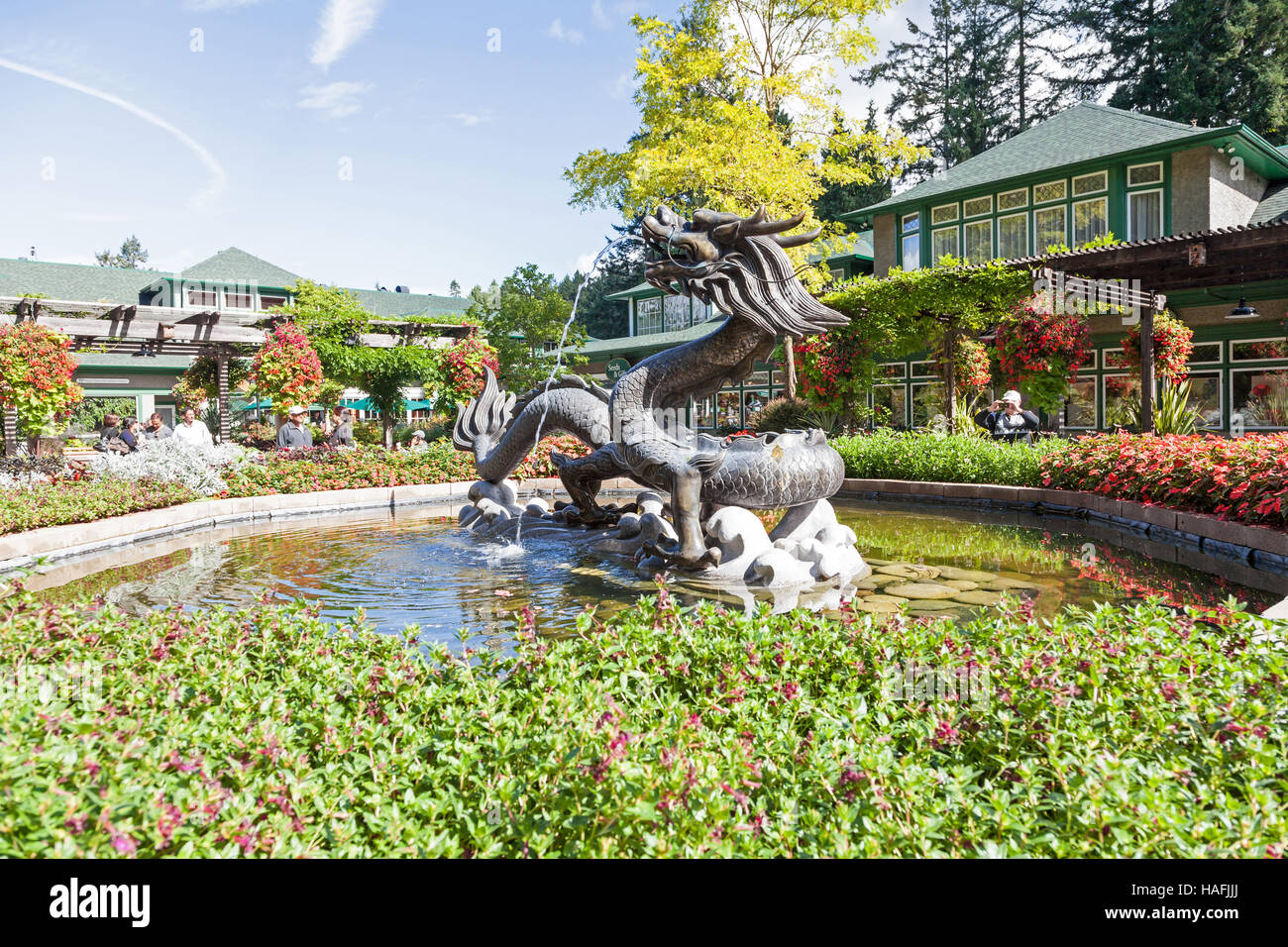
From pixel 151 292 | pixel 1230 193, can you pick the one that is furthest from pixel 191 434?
pixel 151 292

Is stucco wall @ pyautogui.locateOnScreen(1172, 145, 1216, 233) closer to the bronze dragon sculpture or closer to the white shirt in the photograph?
the bronze dragon sculpture

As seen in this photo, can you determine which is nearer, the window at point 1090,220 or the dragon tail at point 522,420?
the dragon tail at point 522,420

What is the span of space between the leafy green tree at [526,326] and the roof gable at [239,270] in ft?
60.2

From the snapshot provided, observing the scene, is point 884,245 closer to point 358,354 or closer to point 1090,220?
point 1090,220

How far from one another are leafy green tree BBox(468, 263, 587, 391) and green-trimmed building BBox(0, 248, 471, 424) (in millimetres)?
7402

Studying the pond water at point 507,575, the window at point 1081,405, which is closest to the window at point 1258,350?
the window at point 1081,405

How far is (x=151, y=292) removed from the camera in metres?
38.8

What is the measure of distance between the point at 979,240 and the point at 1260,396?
8.26 meters

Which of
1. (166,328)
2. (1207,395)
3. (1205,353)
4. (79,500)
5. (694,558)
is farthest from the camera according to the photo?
(1207,395)

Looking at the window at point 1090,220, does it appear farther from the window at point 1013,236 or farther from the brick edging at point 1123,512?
the brick edging at point 1123,512

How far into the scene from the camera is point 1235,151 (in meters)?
19.7

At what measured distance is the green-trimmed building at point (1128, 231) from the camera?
16047mm

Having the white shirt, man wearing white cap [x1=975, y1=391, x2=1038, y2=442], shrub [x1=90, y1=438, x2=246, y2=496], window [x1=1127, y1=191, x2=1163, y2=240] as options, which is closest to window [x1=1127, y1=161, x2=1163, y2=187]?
window [x1=1127, y1=191, x2=1163, y2=240]
